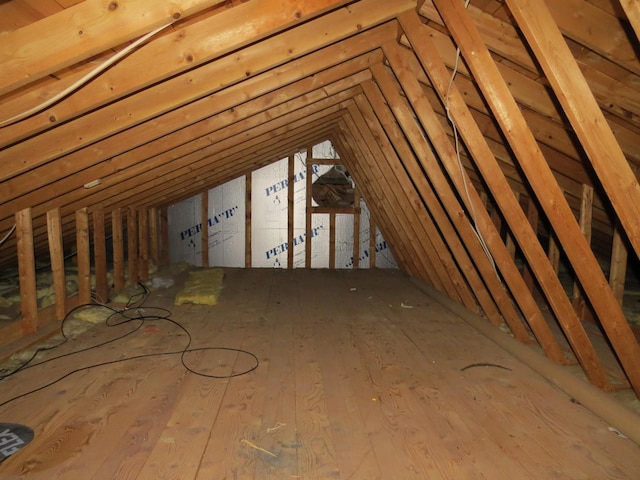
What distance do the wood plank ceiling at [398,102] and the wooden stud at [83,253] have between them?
0.18m

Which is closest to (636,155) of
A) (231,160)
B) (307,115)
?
(307,115)

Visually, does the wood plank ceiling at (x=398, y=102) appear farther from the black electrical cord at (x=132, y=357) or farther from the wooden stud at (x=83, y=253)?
the black electrical cord at (x=132, y=357)

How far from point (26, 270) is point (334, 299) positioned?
9.34 feet

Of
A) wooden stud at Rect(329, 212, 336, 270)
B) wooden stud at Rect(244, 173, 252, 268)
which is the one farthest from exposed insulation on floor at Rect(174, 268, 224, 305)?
wooden stud at Rect(329, 212, 336, 270)

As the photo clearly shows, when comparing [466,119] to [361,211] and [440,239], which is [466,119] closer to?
[440,239]

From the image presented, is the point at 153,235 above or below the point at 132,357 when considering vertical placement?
above

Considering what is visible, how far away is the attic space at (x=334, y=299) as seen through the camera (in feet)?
6.22

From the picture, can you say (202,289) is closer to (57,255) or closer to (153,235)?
(57,255)

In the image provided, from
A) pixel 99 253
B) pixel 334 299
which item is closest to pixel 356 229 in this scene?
pixel 334 299

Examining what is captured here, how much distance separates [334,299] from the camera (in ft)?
17.1

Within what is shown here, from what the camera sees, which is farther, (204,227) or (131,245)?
(204,227)

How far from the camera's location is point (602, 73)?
2395mm

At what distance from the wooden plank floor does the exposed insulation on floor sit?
0.87 m

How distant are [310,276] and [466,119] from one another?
4.36 meters
